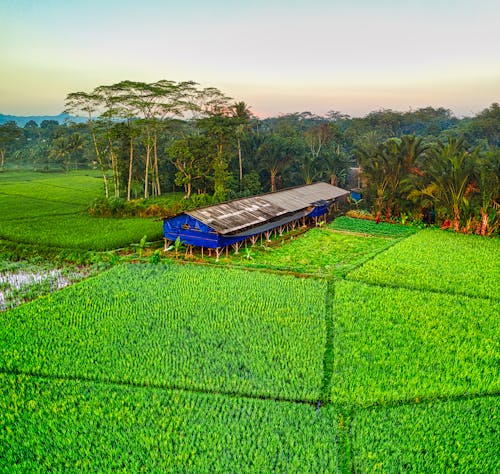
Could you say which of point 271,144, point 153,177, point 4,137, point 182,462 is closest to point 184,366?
point 182,462

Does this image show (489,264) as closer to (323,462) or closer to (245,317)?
(245,317)

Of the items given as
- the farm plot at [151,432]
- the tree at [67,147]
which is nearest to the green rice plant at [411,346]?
the farm plot at [151,432]

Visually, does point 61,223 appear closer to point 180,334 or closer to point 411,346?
point 180,334

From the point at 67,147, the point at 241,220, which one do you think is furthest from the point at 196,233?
the point at 67,147

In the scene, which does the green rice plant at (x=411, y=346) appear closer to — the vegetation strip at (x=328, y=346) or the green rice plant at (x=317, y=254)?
the vegetation strip at (x=328, y=346)

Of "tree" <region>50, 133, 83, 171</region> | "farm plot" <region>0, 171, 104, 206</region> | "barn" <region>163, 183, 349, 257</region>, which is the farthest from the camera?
"tree" <region>50, 133, 83, 171</region>

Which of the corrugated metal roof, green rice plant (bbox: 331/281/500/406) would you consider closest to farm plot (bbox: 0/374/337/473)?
green rice plant (bbox: 331/281/500/406)

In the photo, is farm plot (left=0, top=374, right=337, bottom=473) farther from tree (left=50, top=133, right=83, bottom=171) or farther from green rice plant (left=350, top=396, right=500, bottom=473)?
tree (left=50, top=133, right=83, bottom=171)
